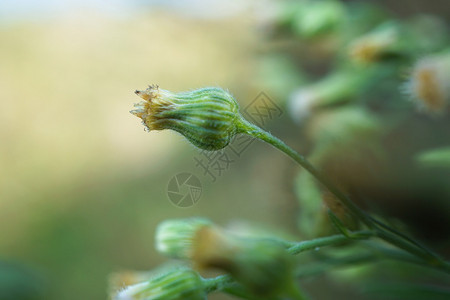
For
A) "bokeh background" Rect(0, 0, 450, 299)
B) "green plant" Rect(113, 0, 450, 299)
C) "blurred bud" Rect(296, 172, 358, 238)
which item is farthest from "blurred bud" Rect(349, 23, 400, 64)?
"bokeh background" Rect(0, 0, 450, 299)

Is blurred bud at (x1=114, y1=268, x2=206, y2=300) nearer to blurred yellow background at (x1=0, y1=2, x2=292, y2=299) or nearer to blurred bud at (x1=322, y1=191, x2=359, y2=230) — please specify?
blurred bud at (x1=322, y1=191, x2=359, y2=230)

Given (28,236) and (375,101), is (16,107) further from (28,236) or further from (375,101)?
(375,101)

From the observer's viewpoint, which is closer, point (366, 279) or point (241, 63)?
point (366, 279)

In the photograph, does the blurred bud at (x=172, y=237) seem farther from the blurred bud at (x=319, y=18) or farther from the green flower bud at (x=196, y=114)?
the blurred bud at (x=319, y=18)

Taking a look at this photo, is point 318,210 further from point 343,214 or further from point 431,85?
point 431,85

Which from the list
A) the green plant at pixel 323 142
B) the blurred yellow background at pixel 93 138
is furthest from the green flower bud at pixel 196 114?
the blurred yellow background at pixel 93 138

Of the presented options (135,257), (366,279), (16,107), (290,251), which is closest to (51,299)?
(135,257)
